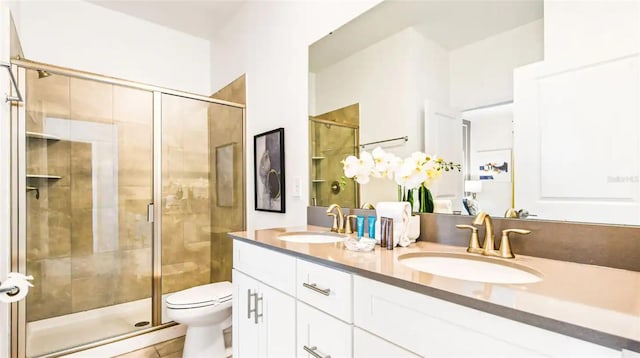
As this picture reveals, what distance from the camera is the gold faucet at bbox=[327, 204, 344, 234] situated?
63.6 inches

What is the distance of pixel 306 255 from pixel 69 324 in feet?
7.28

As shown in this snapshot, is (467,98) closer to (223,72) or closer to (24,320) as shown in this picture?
(223,72)

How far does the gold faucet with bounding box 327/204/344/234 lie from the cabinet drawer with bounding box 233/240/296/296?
0.43 m

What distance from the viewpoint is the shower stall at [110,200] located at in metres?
2.09

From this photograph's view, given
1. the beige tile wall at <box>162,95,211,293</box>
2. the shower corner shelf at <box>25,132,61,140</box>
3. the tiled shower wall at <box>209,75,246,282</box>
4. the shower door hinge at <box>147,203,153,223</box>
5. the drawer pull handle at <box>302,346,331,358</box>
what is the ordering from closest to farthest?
the drawer pull handle at <box>302,346,331,358</box>
the shower corner shelf at <box>25,132,61,140</box>
the shower door hinge at <box>147,203,153,223</box>
the beige tile wall at <box>162,95,211,293</box>
the tiled shower wall at <box>209,75,246,282</box>

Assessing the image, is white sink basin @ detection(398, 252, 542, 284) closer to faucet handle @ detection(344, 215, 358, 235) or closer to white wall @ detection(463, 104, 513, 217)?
white wall @ detection(463, 104, 513, 217)

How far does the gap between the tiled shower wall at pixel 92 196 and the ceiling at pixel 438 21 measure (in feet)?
5.23

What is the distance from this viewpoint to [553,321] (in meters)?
0.53

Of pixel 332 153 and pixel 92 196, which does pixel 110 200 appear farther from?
pixel 332 153

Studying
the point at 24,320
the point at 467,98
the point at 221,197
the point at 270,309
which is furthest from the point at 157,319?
the point at 467,98

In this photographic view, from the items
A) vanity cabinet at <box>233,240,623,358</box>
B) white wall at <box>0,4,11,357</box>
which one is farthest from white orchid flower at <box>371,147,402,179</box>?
white wall at <box>0,4,11,357</box>

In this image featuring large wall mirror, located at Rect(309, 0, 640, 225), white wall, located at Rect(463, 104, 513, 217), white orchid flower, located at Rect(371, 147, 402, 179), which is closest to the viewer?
large wall mirror, located at Rect(309, 0, 640, 225)

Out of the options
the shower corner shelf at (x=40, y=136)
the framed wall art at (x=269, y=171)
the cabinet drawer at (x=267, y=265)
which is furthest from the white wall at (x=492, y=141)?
the shower corner shelf at (x=40, y=136)

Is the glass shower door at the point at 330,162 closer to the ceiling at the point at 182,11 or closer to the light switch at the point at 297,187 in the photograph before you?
the light switch at the point at 297,187
